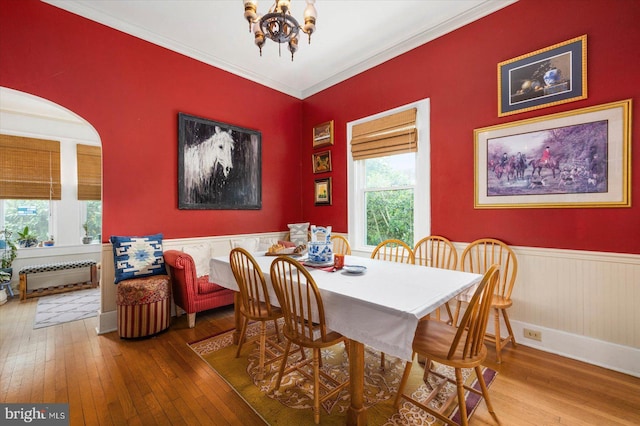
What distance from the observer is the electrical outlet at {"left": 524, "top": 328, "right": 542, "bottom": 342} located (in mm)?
2506

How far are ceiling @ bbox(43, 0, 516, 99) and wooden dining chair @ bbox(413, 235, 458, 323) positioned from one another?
2311 millimetres

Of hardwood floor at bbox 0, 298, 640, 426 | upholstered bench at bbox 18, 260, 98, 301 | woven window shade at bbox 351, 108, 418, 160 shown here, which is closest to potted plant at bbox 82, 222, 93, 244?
upholstered bench at bbox 18, 260, 98, 301

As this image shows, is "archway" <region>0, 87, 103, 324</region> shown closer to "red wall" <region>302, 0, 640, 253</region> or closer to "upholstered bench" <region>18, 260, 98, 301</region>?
"upholstered bench" <region>18, 260, 98, 301</region>

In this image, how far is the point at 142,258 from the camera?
301cm

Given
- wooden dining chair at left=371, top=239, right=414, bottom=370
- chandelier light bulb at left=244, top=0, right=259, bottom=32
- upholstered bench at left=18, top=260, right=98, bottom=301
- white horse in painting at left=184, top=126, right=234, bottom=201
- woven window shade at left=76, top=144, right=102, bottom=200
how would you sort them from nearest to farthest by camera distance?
chandelier light bulb at left=244, top=0, right=259, bottom=32, wooden dining chair at left=371, top=239, right=414, bottom=370, white horse in painting at left=184, top=126, right=234, bottom=201, upholstered bench at left=18, top=260, right=98, bottom=301, woven window shade at left=76, top=144, right=102, bottom=200

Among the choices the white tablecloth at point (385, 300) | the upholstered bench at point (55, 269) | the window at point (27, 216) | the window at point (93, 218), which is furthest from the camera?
the window at point (93, 218)

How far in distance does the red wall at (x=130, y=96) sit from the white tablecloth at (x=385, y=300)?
6.97 feet

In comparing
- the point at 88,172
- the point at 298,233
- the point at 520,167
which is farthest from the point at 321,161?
the point at 88,172

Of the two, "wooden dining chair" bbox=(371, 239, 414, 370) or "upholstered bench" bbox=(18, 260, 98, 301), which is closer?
"wooden dining chair" bbox=(371, 239, 414, 370)

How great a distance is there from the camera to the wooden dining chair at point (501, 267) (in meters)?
2.37

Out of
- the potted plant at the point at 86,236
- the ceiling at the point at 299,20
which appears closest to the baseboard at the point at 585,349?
the ceiling at the point at 299,20

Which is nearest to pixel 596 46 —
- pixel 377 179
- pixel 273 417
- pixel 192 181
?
pixel 377 179

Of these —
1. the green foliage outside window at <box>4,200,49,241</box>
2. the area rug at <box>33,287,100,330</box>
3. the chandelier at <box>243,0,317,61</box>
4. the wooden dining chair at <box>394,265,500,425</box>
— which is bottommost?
the area rug at <box>33,287,100,330</box>

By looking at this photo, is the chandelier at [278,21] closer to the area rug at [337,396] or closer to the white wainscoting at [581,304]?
the area rug at [337,396]
